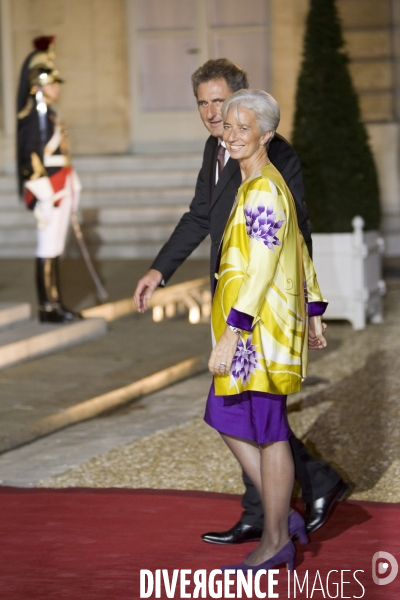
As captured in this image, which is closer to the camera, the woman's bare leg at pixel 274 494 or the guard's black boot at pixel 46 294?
the woman's bare leg at pixel 274 494

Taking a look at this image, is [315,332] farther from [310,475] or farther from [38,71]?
[38,71]

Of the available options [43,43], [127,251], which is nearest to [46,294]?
[43,43]

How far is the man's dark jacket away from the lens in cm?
400

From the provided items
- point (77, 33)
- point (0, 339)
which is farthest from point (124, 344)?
point (77, 33)

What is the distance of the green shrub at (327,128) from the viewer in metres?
9.26

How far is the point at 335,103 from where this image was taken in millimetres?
9469

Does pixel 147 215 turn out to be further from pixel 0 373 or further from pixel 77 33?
pixel 0 373

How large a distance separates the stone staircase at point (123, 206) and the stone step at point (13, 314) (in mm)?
3886

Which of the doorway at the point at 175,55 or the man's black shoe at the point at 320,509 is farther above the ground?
the doorway at the point at 175,55

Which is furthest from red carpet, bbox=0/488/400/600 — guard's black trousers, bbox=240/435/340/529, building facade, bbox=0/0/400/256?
building facade, bbox=0/0/400/256

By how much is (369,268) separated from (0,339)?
3105 mm

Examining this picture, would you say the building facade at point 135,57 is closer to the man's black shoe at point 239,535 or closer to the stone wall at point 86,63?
the stone wall at point 86,63

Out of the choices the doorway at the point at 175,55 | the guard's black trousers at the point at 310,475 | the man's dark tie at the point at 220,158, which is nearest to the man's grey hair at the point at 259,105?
the man's dark tie at the point at 220,158

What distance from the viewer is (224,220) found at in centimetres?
407
